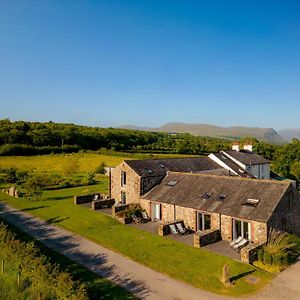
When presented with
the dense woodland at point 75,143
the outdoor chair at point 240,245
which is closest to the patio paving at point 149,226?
the outdoor chair at point 240,245

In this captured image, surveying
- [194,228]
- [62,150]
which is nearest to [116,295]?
[194,228]

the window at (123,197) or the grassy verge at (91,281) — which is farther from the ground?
the window at (123,197)

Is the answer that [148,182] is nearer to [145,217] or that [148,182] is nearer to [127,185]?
[127,185]

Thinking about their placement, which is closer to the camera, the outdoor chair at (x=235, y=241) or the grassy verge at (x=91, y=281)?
the grassy verge at (x=91, y=281)

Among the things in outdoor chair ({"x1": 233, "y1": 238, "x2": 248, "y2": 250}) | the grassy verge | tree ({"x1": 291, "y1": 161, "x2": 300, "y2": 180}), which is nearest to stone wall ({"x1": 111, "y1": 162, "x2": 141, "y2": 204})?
the grassy verge

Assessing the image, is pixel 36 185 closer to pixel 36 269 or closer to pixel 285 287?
pixel 36 269

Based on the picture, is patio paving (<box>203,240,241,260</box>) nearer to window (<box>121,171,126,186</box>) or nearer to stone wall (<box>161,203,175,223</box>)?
stone wall (<box>161,203,175,223</box>)

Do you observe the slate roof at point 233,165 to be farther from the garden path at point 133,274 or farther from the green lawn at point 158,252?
the garden path at point 133,274
